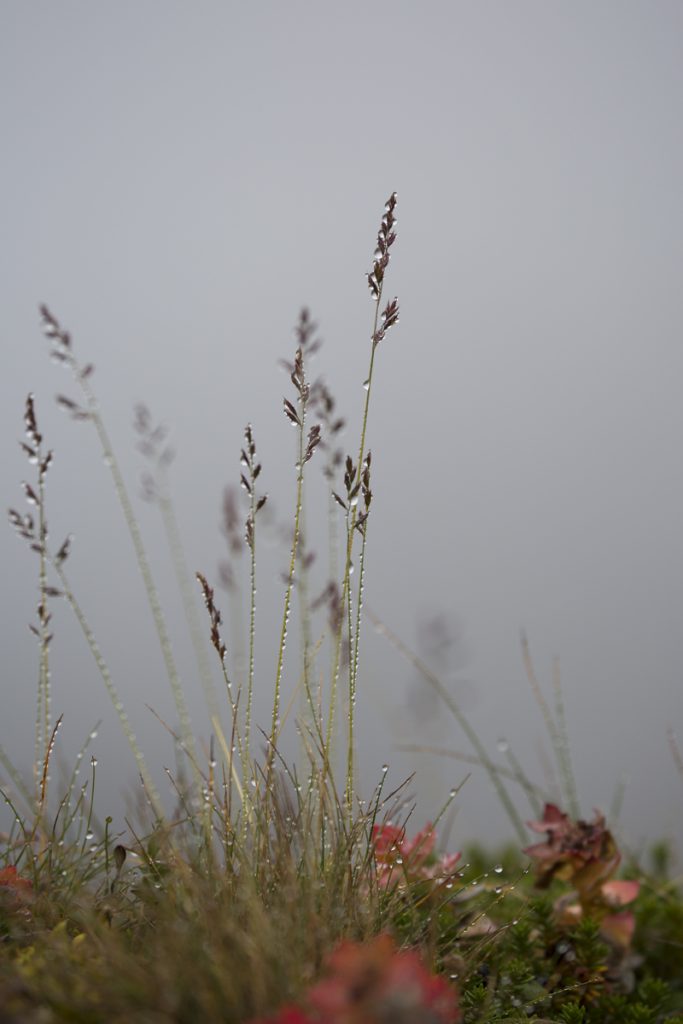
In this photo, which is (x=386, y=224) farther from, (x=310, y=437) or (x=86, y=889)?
(x=86, y=889)

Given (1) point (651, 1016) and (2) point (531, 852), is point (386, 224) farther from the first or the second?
(1) point (651, 1016)

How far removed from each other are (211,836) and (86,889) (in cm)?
36

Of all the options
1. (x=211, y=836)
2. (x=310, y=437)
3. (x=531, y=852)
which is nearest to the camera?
(x=211, y=836)

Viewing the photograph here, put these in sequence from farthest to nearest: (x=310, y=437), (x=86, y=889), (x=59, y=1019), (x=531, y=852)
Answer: (x=531, y=852) < (x=310, y=437) < (x=86, y=889) < (x=59, y=1019)

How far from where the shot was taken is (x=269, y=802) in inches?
77.3

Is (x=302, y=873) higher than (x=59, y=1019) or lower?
higher

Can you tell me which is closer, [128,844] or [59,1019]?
[59,1019]

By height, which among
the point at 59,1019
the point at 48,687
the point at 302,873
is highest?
the point at 48,687

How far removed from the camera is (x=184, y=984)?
1.22 meters

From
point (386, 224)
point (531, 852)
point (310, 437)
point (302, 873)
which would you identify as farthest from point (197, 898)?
point (386, 224)

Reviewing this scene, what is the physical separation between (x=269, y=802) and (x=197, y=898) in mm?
412

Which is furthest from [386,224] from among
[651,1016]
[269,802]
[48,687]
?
[651,1016]

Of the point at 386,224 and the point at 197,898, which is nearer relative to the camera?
the point at 197,898

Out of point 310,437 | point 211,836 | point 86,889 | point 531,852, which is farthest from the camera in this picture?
point 531,852
